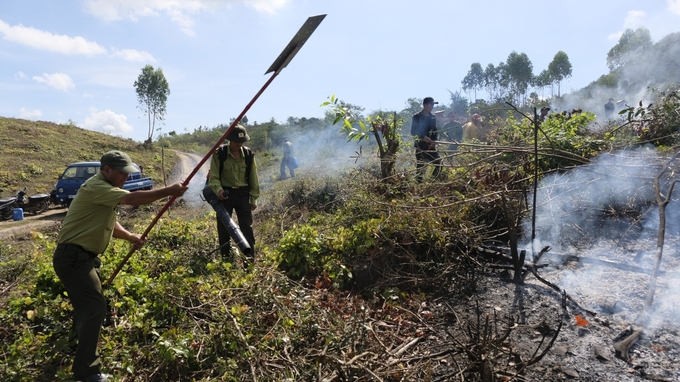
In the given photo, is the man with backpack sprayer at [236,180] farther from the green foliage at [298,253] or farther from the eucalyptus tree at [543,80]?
the eucalyptus tree at [543,80]

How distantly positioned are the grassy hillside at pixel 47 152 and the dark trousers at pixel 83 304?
56.3 feet

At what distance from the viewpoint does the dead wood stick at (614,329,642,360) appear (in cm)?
287

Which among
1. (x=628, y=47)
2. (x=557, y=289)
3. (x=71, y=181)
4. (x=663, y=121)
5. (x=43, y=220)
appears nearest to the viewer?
(x=557, y=289)

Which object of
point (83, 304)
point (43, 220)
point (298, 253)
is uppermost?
point (83, 304)

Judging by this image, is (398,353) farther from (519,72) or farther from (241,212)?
(519,72)

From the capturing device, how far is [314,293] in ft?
14.1

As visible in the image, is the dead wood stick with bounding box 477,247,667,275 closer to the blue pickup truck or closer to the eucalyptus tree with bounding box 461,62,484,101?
the blue pickup truck

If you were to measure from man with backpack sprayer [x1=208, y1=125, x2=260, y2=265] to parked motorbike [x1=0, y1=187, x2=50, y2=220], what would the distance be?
1156 centimetres

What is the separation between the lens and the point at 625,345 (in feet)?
9.52

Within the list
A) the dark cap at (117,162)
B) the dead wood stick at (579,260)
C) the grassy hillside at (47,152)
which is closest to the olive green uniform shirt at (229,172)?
the dark cap at (117,162)

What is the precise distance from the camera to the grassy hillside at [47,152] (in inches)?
710

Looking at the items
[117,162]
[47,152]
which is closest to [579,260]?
[117,162]

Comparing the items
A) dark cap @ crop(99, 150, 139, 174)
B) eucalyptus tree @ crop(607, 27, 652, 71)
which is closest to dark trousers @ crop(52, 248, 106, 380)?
dark cap @ crop(99, 150, 139, 174)

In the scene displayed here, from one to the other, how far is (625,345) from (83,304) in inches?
156
